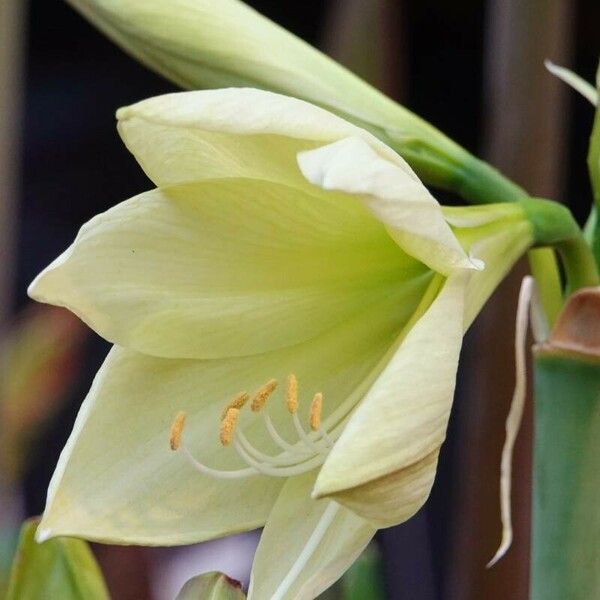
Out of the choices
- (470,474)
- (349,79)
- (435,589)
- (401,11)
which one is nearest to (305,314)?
(349,79)

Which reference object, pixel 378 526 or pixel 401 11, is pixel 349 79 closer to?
pixel 378 526

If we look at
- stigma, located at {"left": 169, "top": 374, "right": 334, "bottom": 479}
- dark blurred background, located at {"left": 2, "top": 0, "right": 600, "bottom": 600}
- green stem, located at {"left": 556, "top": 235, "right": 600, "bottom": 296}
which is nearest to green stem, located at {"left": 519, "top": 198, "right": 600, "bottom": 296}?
green stem, located at {"left": 556, "top": 235, "right": 600, "bottom": 296}

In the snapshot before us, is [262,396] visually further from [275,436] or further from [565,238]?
[565,238]

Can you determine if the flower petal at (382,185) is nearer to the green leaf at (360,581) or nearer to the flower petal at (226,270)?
the flower petal at (226,270)

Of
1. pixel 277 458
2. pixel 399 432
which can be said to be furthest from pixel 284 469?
pixel 399 432

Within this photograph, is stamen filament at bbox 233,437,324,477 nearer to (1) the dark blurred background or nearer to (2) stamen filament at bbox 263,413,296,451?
(2) stamen filament at bbox 263,413,296,451

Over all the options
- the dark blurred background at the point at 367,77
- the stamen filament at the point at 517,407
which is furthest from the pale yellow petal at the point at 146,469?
the dark blurred background at the point at 367,77
